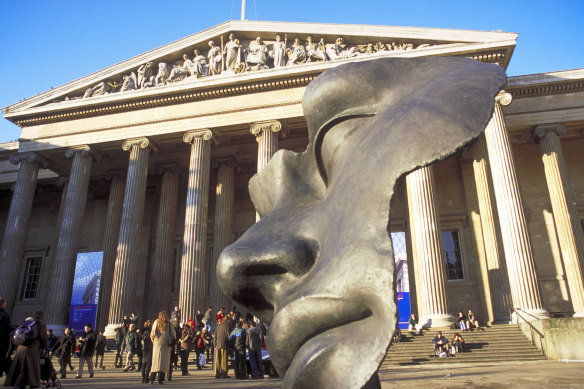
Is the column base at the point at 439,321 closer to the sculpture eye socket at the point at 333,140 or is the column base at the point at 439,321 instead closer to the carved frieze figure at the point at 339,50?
the carved frieze figure at the point at 339,50

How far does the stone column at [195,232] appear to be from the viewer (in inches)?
602

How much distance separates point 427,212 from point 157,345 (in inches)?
373

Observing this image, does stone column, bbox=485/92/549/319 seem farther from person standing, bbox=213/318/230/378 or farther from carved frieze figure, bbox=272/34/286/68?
person standing, bbox=213/318/230/378

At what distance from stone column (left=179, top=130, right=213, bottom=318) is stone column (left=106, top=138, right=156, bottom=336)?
196 centimetres

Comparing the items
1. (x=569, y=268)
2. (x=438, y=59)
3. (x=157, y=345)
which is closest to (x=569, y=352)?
(x=569, y=268)

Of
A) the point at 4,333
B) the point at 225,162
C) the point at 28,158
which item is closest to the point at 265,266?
the point at 4,333

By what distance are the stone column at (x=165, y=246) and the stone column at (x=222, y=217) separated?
73.5 inches

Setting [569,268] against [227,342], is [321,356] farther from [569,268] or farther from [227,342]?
[569,268]

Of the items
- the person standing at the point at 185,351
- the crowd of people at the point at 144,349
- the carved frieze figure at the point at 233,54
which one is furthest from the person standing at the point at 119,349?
the carved frieze figure at the point at 233,54

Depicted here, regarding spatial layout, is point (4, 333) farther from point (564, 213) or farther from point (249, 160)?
point (564, 213)

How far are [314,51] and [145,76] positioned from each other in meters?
6.99

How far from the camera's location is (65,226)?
56.8 feet

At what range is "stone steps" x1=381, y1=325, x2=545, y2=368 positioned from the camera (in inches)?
427

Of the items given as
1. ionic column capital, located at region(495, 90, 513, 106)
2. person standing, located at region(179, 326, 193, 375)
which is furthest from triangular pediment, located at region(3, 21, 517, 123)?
person standing, located at region(179, 326, 193, 375)
